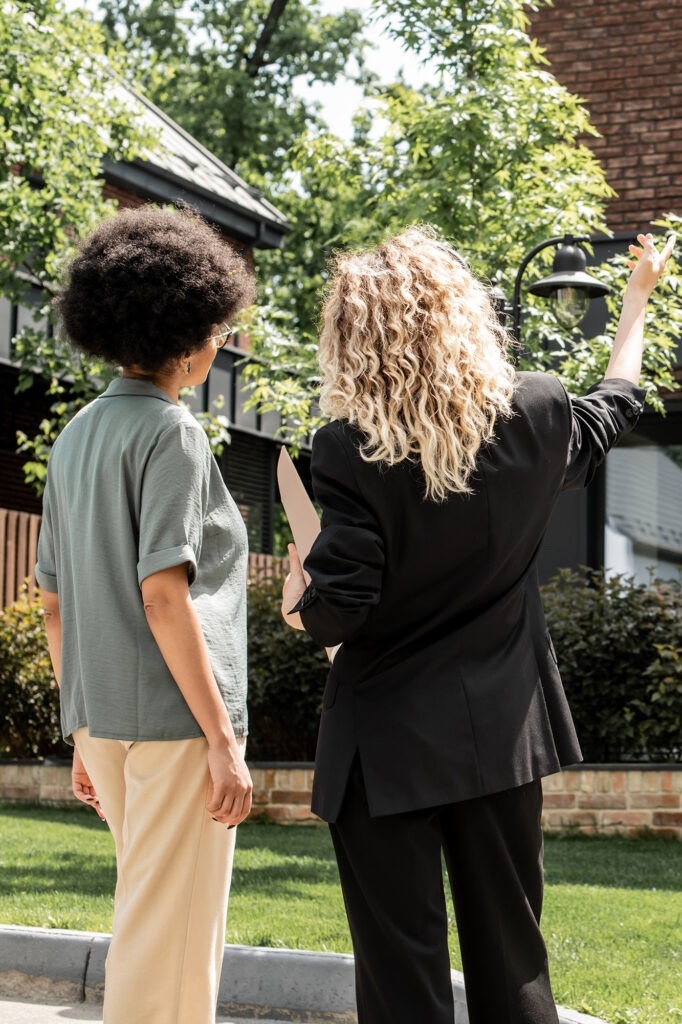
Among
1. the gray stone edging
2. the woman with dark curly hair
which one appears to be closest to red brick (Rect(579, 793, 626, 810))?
the gray stone edging

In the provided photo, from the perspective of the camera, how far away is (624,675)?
8680 millimetres

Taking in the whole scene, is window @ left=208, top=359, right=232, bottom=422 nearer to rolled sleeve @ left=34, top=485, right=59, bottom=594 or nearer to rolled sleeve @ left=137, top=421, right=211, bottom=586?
rolled sleeve @ left=34, top=485, right=59, bottom=594

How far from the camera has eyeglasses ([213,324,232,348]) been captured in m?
2.78

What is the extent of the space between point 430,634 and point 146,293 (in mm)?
1044

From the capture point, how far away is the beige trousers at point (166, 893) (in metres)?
2.49

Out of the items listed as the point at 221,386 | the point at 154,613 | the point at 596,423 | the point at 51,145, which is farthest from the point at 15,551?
the point at 596,423

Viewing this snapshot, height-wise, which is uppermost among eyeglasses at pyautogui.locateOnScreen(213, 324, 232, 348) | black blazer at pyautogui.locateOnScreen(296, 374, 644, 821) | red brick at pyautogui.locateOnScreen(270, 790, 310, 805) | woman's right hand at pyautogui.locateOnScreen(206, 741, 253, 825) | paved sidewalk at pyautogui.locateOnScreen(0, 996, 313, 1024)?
eyeglasses at pyautogui.locateOnScreen(213, 324, 232, 348)

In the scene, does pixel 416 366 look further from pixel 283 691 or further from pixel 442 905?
pixel 283 691

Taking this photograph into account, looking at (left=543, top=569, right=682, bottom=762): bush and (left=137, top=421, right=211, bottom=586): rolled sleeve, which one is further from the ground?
(left=137, top=421, right=211, bottom=586): rolled sleeve

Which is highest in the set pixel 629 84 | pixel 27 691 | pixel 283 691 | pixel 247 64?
pixel 247 64

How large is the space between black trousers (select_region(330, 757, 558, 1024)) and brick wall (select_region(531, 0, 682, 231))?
11.3 m

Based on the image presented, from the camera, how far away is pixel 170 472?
254 cm

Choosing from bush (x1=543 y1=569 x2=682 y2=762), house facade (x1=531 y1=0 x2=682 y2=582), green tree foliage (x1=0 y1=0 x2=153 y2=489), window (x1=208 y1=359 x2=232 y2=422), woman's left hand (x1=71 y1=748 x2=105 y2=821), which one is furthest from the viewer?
window (x1=208 y1=359 x2=232 y2=422)

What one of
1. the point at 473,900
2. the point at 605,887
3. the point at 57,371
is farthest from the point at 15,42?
the point at 473,900
